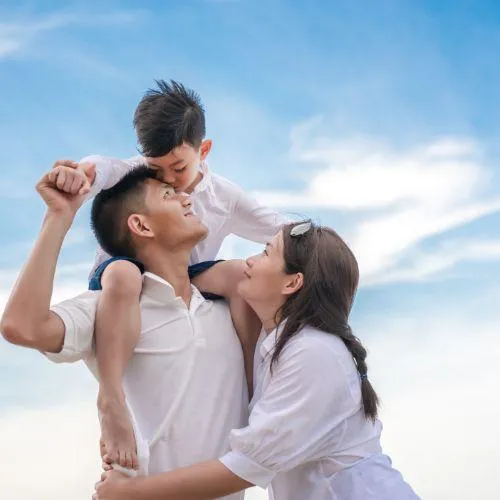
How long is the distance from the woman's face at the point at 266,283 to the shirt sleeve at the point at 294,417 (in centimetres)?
25

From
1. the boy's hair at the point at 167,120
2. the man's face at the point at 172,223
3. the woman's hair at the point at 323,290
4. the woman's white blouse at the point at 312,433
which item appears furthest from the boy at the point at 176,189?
the woman's white blouse at the point at 312,433

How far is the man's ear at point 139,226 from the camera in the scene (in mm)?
3312

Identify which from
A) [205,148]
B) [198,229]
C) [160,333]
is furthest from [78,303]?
[205,148]

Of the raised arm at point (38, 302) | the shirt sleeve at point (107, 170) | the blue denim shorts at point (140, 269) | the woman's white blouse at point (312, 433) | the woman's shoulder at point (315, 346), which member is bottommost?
the woman's white blouse at point (312, 433)

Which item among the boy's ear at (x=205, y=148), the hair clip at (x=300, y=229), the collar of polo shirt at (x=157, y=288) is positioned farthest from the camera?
the boy's ear at (x=205, y=148)

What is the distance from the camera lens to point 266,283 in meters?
3.20

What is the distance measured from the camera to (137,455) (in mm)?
2949

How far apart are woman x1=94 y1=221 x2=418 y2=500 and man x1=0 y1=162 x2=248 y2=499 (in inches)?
6.8

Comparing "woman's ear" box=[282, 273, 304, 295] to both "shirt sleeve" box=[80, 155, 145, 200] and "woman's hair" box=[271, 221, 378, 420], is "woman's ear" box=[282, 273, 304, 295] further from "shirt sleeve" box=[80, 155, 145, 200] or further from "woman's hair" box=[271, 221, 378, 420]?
"shirt sleeve" box=[80, 155, 145, 200]

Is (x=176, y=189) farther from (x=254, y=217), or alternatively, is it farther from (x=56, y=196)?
(x=56, y=196)

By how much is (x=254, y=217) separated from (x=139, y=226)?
0.88 metres

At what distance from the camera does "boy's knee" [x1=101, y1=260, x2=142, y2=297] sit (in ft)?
9.93

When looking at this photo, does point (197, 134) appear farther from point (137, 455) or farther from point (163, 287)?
point (137, 455)

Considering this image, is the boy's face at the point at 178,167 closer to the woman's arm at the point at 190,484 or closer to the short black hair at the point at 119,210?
the short black hair at the point at 119,210
